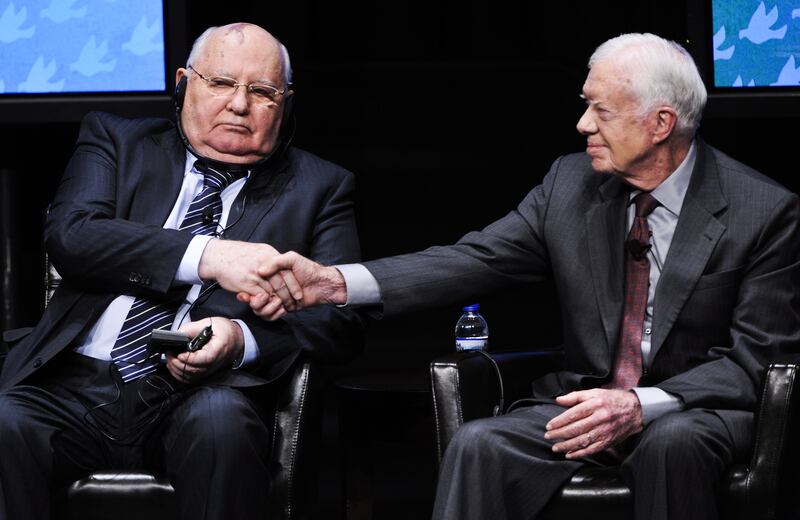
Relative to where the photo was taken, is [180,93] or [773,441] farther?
[180,93]

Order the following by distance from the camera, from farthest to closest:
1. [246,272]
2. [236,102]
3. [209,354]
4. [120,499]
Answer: [236,102], [246,272], [209,354], [120,499]

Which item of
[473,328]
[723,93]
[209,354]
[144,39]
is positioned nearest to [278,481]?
[209,354]

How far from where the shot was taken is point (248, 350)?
281 centimetres

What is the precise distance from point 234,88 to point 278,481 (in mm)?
1046

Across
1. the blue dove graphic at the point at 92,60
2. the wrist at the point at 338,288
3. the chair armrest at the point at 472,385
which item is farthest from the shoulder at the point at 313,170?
the blue dove graphic at the point at 92,60

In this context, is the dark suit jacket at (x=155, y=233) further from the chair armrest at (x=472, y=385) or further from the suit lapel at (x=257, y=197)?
the chair armrest at (x=472, y=385)

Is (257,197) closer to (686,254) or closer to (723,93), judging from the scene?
(686,254)

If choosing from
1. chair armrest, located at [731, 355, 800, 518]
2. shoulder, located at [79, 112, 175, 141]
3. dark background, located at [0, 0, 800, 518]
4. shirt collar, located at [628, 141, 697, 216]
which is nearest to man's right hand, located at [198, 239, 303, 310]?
shoulder, located at [79, 112, 175, 141]

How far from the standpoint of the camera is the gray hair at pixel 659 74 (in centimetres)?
276

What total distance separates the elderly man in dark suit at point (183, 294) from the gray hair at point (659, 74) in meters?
0.83

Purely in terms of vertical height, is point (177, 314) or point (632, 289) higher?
point (632, 289)

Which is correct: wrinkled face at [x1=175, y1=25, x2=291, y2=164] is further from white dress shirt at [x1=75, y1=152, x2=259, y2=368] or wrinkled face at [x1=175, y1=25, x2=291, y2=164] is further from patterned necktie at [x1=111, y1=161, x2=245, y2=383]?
white dress shirt at [x1=75, y1=152, x2=259, y2=368]

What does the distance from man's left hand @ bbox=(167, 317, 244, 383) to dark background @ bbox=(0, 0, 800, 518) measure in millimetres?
1903

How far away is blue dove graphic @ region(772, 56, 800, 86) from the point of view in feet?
13.6
